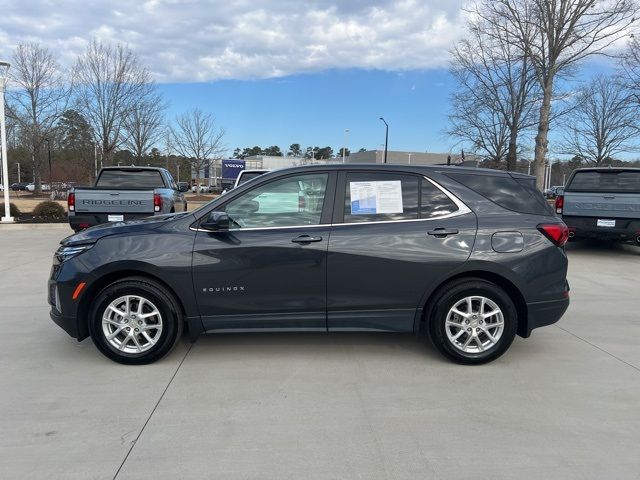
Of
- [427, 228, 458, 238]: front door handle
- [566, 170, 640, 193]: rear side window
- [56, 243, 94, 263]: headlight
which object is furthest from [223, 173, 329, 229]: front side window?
[566, 170, 640, 193]: rear side window

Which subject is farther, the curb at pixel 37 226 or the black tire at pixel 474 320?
the curb at pixel 37 226

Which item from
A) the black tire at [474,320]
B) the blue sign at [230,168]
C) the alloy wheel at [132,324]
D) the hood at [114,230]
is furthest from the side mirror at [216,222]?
the blue sign at [230,168]

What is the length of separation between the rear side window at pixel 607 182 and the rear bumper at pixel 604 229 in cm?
66

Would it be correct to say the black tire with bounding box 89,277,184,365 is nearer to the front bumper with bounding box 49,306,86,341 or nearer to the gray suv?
the gray suv

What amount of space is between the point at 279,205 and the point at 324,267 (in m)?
0.69

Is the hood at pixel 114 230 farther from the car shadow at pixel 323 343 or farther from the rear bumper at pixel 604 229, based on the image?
the rear bumper at pixel 604 229

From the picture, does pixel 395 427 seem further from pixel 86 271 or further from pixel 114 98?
pixel 114 98

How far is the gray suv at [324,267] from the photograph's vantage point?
4.08 meters

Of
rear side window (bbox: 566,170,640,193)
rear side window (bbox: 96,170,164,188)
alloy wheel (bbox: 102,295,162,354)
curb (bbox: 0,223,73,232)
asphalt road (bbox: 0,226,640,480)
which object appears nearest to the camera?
asphalt road (bbox: 0,226,640,480)

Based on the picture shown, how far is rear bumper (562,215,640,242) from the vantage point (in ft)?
32.3

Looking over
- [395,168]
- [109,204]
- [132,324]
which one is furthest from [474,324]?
[109,204]

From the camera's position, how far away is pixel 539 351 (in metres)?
4.69

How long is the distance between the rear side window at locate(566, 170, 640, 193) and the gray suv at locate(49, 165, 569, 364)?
7.25 m

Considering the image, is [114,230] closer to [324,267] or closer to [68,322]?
[68,322]
